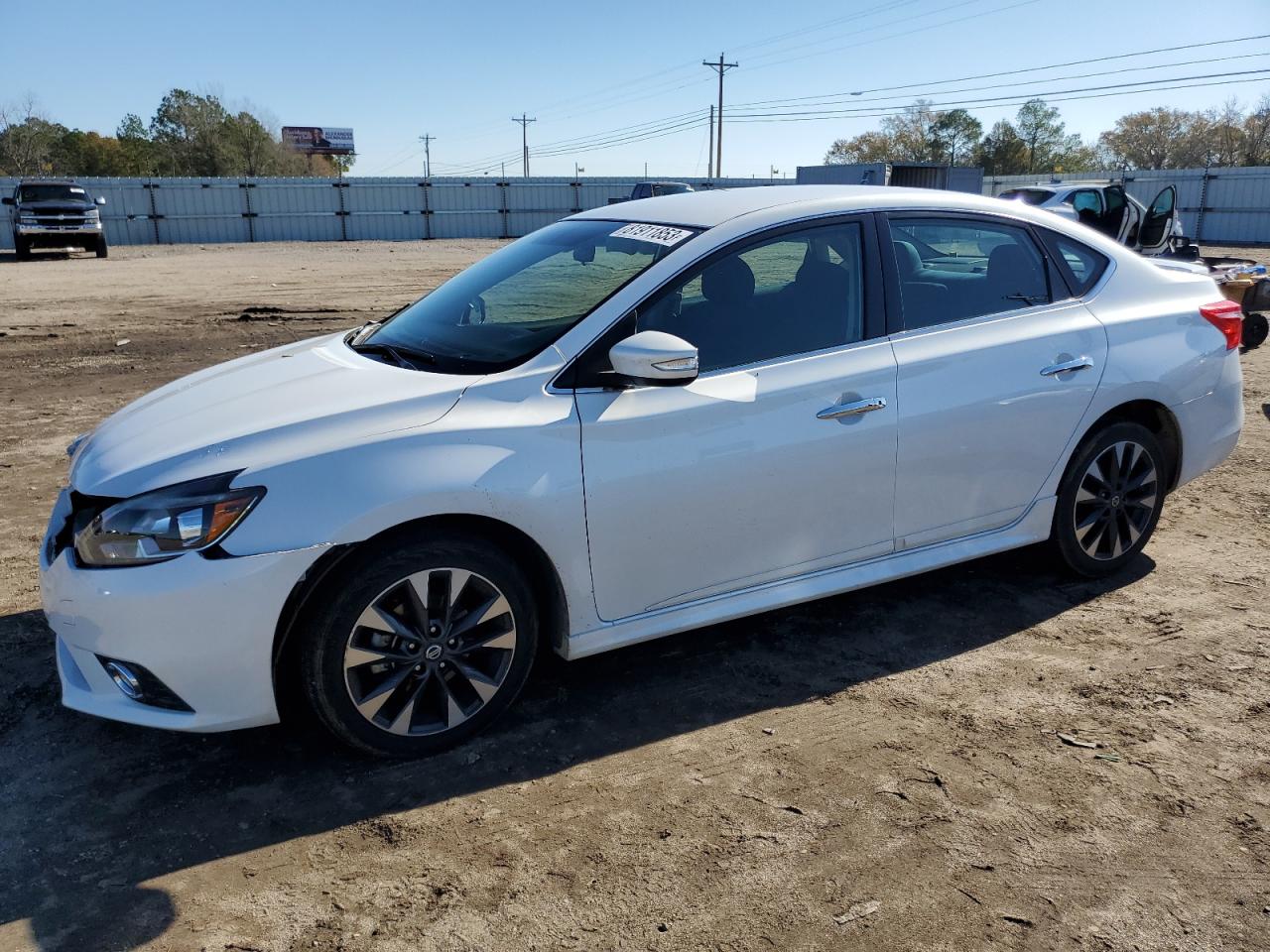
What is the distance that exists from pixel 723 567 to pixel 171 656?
180 cm

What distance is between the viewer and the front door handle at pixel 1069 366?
13.0 feet

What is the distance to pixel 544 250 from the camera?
407cm

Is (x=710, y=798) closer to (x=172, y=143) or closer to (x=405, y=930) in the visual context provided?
(x=405, y=930)

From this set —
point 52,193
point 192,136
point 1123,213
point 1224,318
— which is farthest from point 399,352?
point 192,136

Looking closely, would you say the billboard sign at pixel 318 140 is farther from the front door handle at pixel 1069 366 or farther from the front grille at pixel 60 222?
the front door handle at pixel 1069 366

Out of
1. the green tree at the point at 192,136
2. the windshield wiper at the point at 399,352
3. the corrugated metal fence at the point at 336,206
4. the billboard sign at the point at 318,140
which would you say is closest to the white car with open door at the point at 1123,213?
the windshield wiper at the point at 399,352

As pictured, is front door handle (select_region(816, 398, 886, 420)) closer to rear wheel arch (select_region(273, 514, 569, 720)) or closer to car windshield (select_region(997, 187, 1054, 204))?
rear wheel arch (select_region(273, 514, 569, 720))

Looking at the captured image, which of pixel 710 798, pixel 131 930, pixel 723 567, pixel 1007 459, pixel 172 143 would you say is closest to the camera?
pixel 131 930

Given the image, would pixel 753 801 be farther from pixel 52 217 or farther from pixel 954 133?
pixel 954 133

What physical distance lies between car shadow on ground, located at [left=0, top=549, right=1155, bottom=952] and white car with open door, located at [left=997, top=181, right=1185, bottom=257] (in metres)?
11.1

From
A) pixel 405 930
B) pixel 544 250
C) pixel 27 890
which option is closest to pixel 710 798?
pixel 405 930

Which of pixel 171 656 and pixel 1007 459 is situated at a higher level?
pixel 1007 459

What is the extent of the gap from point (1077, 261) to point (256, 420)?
3488 millimetres

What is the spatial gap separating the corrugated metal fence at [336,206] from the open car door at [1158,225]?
2641 centimetres
